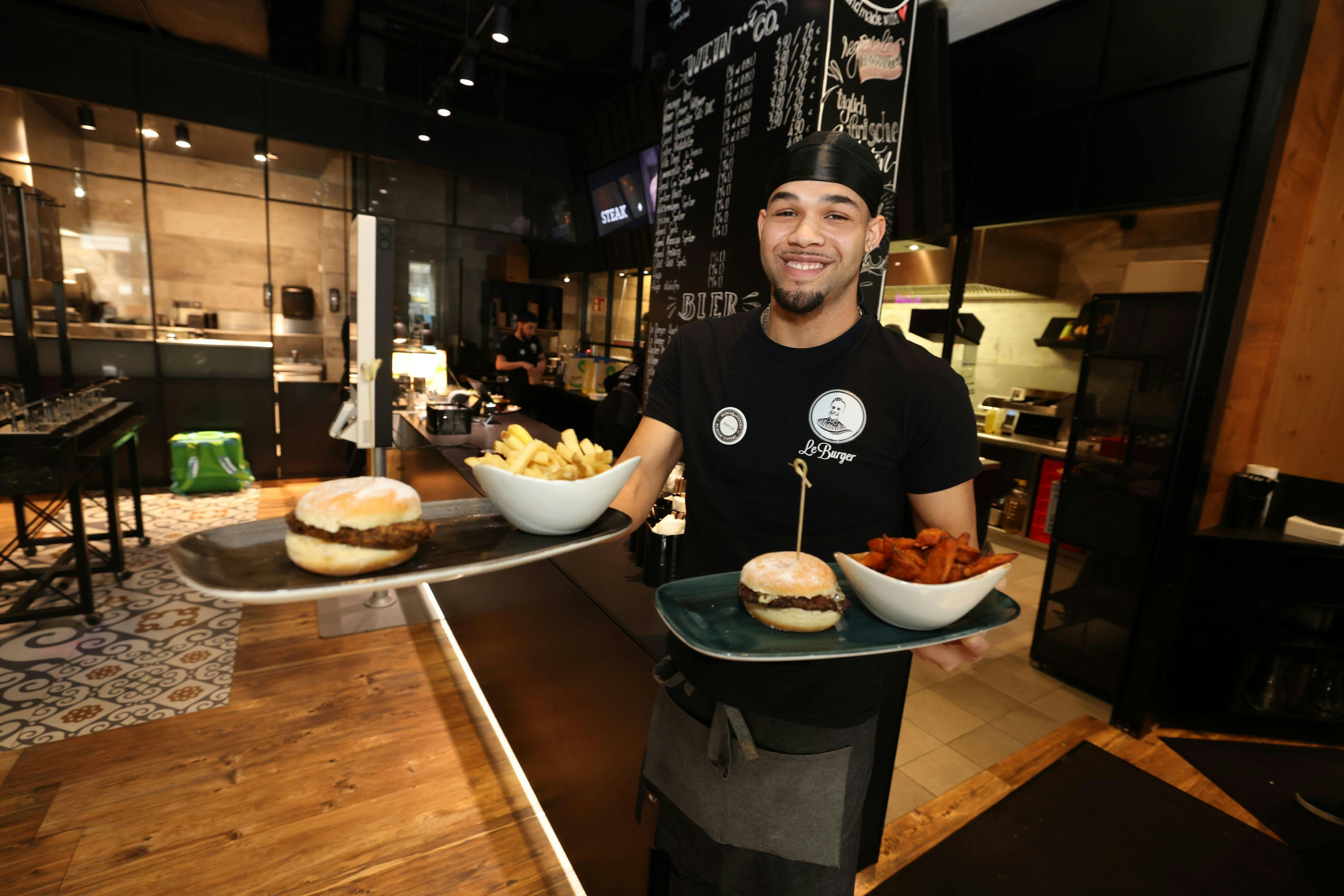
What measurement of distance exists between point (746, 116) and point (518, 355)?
470 centimetres

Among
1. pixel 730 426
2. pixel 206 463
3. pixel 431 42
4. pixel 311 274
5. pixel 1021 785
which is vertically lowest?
pixel 1021 785

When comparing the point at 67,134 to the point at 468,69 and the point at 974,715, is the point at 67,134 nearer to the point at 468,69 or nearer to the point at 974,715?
the point at 468,69

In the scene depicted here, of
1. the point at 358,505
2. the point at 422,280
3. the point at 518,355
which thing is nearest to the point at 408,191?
the point at 422,280

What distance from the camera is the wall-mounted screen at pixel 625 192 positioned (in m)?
7.39

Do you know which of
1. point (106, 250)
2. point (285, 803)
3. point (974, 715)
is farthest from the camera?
point (106, 250)

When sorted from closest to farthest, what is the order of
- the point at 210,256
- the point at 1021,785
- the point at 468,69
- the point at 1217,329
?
the point at 1021,785, the point at 1217,329, the point at 468,69, the point at 210,256

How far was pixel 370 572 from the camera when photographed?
2.71ft

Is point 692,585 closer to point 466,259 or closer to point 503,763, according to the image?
point 503,763

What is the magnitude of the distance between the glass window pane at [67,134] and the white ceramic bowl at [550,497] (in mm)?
8236

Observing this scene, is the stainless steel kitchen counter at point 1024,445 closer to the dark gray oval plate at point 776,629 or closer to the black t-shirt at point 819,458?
the black t-shirt at point 819,458

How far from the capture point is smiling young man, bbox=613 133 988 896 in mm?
1267

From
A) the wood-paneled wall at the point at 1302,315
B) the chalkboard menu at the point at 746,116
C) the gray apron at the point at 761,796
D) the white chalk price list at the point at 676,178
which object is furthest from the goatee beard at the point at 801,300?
the wood-paneled wall at the point at 1302,315

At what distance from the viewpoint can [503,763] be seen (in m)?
Answer: 2.73

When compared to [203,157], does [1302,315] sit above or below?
below
